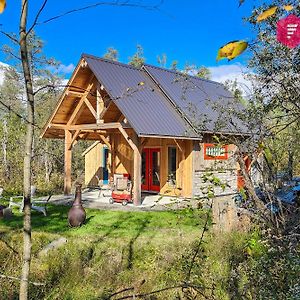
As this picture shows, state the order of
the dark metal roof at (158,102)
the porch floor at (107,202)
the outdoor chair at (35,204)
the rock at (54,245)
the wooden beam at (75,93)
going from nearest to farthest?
the rock at (54,245)
the outdoor chair at (35,204)
the porch floor at (107,202)
the dark metal roof at (158,102)
the wooden beam at (75,93)

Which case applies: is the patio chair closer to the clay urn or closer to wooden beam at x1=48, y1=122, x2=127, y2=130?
wooden beam at x1=48, y1=122, x2=127, y2=130

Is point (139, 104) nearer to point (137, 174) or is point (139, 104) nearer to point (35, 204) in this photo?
point (137, 174)

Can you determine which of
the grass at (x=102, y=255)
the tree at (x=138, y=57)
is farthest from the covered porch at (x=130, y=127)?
the tree at (x=138, y=57)

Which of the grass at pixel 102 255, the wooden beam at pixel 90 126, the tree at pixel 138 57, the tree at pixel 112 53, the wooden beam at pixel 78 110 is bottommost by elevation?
the grass at pixel 102 255

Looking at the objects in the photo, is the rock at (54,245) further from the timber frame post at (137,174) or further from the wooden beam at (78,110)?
the wooden beam at (78,110)

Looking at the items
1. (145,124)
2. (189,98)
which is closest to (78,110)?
(145,124)

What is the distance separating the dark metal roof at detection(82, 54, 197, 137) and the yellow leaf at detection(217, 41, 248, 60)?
10117 millimetres

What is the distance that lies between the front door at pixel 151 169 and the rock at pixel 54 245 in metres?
8.27

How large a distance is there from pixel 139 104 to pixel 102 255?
7313 mm

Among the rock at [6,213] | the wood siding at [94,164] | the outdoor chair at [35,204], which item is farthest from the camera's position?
the wood siding at [94,164]

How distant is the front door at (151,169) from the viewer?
15.8 metres

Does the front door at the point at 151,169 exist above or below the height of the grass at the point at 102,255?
above

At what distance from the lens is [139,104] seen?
517 inches

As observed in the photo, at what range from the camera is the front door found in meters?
15.8
